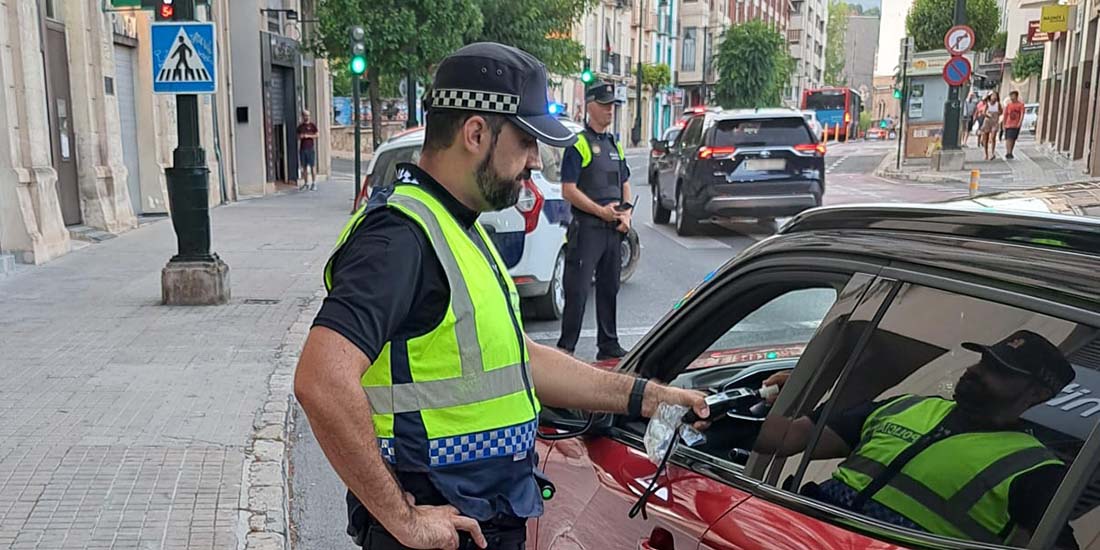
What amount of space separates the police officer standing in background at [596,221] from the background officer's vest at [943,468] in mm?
4577

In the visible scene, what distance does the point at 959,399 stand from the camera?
174cm

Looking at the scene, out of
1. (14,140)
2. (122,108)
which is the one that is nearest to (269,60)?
(122,108)

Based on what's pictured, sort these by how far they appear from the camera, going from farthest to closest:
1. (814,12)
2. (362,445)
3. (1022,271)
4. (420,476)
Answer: (814,12)
(420,476)
(362,445)
(1022,271)

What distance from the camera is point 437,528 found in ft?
6.03

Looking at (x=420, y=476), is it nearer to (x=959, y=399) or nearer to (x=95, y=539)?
(x=959, y=399)

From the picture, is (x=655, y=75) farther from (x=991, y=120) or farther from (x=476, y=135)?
(x=476, y=135)

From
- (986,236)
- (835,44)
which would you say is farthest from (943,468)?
(835,44)

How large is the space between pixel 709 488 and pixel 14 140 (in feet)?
36.0

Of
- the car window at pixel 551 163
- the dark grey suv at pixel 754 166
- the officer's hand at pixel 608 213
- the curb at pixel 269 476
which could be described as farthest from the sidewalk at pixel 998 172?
the curb at pixel 269 476

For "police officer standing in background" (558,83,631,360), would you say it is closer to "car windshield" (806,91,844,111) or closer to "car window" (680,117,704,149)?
"car window" (680,117,704,149)

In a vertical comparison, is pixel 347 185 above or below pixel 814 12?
below

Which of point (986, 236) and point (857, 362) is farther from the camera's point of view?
point (857, 362)

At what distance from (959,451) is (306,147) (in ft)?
74.6

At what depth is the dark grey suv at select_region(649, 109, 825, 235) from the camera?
12625 mm
